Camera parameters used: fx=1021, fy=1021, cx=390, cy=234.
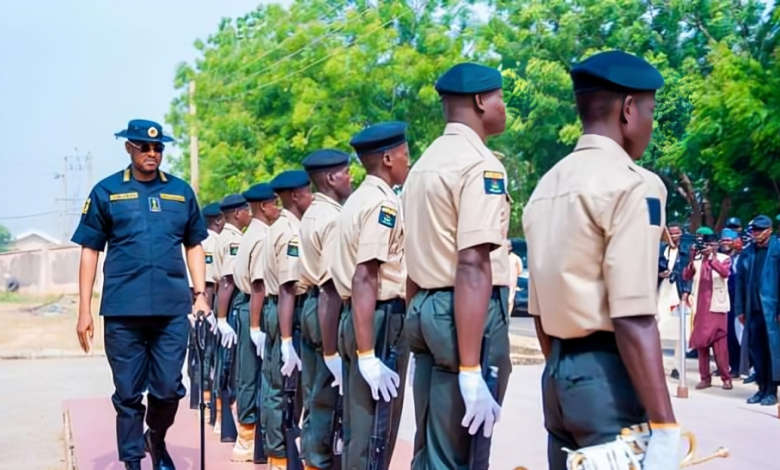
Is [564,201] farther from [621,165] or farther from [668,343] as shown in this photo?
[668,343]

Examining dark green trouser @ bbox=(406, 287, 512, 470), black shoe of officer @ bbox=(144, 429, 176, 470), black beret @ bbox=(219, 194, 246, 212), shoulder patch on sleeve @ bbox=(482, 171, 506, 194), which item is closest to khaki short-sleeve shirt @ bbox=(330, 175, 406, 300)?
dark green trouser @ bbox=(406, 287, 512, 470)

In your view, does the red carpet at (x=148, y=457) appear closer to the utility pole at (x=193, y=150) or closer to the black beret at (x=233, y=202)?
the black beret at (x=233, y=202)

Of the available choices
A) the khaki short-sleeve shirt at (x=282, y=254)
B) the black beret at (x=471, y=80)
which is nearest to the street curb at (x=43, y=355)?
the khaki short-sleeve shirt at (x=282, y=254)

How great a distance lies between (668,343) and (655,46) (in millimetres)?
5297

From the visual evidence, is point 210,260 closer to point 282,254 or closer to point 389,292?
point 282,254

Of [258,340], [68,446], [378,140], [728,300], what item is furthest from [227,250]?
[728,300]

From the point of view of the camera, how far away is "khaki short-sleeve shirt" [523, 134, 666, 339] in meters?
2.86

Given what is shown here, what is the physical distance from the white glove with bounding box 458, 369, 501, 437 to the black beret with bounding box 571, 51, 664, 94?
1203mm

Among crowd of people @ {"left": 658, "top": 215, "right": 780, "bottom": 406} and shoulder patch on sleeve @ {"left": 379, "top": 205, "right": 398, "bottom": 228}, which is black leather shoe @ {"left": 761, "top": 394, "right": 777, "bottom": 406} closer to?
crowd of people @ {"left": 658, "top": 215, "right": 780, "bottom": 406}

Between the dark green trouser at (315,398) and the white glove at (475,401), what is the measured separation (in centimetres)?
183

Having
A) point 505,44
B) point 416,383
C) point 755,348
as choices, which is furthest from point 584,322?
point 505,44

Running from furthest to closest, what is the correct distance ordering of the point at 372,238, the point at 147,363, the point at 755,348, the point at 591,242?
the point at 755,348 < the point at 147,363 < the point at 372,238 < the point at 591,242

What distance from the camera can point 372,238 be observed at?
15.3ft

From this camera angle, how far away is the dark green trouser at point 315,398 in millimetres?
5473
